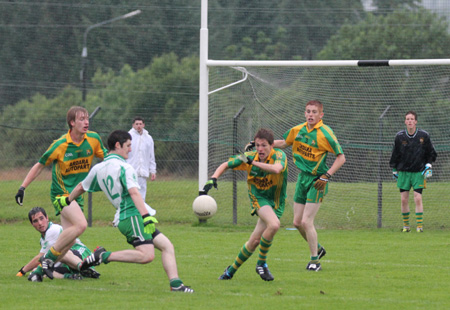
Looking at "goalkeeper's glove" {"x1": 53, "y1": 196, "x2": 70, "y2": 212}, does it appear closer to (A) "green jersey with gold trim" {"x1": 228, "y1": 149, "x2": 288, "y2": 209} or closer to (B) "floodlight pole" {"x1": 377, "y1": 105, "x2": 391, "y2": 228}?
(A) "green jersey with gold trim" {"x1": 228, "y1": 149, "x2": 288, "y2": 209}

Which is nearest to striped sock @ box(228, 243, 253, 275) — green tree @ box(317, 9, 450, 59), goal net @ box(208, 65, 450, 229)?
goal net @ box(208, 65, 450, 229)

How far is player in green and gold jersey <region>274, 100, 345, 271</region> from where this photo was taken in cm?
916

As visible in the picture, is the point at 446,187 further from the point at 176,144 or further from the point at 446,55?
the point at 446,55

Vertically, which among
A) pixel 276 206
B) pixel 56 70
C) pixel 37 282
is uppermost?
pixel 56 70

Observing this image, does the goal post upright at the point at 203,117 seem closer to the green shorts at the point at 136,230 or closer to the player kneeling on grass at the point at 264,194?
the player kneeling on grass at the point at 264,194

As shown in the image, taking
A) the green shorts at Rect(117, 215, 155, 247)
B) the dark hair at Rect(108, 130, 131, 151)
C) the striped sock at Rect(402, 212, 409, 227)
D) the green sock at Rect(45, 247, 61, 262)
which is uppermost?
the dark hair at Rect(108, 130, 131, 151)

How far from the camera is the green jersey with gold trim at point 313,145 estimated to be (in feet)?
30.6

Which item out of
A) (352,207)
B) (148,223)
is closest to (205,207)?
(352,207)

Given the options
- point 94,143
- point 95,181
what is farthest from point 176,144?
point 95,181

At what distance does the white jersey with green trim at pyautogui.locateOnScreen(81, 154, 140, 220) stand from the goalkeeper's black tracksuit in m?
7.93

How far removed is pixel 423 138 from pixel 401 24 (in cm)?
1790

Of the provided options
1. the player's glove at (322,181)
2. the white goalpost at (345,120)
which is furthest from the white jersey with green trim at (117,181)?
the white goalpost at (345,120)

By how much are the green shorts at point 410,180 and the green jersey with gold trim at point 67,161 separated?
23.5 feet

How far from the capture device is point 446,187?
623 inches
